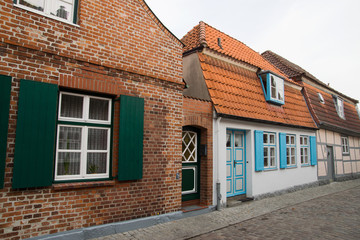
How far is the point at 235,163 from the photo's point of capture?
843cm

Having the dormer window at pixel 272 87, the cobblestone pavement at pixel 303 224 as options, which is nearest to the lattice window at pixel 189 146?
Result: the cobblestone pavement at pixel 303 224

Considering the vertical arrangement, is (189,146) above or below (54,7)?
below

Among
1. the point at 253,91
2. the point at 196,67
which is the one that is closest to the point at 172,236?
the point at 196,67

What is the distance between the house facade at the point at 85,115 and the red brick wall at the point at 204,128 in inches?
16.6

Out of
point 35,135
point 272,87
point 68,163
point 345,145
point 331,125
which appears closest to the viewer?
point 35,135

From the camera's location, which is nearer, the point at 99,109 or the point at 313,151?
the point at 99,109

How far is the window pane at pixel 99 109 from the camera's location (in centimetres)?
504

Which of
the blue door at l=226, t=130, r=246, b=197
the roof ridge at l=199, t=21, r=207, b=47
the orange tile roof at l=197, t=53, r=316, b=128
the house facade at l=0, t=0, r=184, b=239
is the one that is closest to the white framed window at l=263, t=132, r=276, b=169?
the orange tile roof at l=197, t=53, r=316, b=128

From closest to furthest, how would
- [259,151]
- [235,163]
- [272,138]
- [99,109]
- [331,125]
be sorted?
[99,109] < [235,163] < [259,151] < [272,138] < [331,125]

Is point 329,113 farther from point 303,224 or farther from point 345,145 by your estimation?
point 303,224

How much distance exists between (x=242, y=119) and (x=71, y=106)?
17.9 feet

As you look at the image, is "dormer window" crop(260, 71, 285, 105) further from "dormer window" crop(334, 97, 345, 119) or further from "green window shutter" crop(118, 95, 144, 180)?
"dormer window" crop(334, 97, 345, 119)

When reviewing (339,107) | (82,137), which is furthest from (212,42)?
(339,107)

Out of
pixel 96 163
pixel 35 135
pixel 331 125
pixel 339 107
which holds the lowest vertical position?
pixel 96 163
